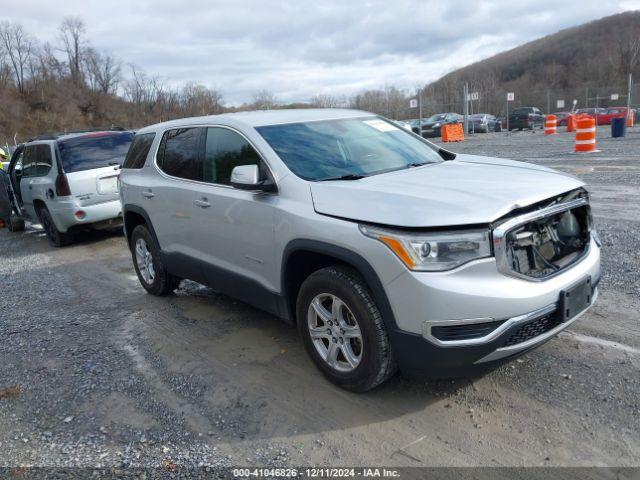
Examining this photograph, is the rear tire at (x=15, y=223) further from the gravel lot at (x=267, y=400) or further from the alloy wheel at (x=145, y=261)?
the gravel lot at (x=267, y=400)

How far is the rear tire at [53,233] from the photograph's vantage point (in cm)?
912

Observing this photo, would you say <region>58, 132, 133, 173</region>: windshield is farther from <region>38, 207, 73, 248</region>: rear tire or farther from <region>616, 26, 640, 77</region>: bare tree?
<region>616, 26, 640, 77</region>: bare tree

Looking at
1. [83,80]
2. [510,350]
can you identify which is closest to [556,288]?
[510,350]

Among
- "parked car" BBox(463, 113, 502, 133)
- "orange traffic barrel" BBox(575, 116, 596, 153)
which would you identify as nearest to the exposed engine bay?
"orange traffic barrel" BBox(575, 116, 596, 153)

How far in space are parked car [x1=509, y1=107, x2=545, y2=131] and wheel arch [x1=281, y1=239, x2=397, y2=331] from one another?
3462cm

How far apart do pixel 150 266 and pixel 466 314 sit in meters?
4.03

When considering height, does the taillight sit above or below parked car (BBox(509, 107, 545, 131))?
above

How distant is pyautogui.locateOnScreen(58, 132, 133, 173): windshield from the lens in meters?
8.84

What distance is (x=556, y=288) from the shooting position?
3.08 meters

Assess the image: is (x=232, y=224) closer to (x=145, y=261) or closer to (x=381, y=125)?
(x=381, y=125)

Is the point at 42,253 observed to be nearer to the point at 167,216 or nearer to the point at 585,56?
the point at 167,216

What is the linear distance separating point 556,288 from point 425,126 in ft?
110

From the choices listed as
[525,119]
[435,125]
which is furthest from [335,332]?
[525,119]

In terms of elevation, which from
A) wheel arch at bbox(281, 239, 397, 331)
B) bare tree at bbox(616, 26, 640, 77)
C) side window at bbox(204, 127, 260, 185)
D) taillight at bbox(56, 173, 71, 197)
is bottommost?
wheel arch at bbox(281, 239, 397, 331)
